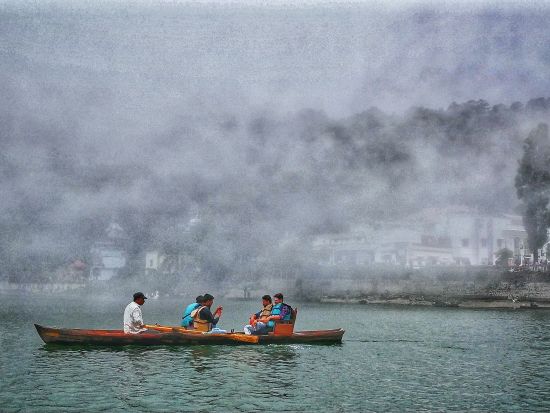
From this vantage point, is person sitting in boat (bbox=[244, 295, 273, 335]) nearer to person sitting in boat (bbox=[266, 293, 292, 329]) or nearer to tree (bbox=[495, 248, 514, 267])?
person sitting in boat (bbox=[266, 293, 292, 329])

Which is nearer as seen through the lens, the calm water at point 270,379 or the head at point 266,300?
the calm water at point 270,379

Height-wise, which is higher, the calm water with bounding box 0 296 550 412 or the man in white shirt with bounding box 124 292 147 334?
the man in white shirt with bounding box 124 292 147 334

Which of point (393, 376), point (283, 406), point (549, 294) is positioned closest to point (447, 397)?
point (393, 376)

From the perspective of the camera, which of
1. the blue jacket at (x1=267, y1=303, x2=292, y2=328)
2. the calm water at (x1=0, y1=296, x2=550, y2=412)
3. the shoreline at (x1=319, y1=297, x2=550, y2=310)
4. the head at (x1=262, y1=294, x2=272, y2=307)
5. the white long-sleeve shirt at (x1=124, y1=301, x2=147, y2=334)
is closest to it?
the calm water at (x1=0, y1=296, x2=550, y2=412)

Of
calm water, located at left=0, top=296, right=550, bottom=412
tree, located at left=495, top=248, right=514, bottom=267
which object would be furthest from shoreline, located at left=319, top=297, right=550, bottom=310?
calm water, located at left=0, top=296, right=550, bottom=412

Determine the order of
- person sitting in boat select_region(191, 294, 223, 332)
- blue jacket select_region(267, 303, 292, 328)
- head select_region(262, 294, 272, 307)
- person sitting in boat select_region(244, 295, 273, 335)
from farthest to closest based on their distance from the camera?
1. blue jacket select_region(267, 303, 292, 328)
2. person sitting in boat select_region(244, 295, 273, 335)
3. head select_region(262, 294, 272, 307)
4. person sitting in boat select_region(191, 294, 223, 332)

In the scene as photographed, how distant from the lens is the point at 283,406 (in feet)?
63.4

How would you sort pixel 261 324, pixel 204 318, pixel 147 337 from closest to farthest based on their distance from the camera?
pixel 147 337 < pixel 204 318 < pixel 261 324

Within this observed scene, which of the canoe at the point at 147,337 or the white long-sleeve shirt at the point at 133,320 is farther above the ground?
the white long-sleeve shirt at the point at 133,320

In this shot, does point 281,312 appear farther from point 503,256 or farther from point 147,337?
point 503,256

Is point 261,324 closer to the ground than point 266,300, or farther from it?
closer to the ground

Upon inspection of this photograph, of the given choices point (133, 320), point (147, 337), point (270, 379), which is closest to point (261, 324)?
point (147, 337)

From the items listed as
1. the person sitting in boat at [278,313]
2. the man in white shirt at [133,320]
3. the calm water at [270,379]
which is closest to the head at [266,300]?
the person sitting in boat at [278,313]

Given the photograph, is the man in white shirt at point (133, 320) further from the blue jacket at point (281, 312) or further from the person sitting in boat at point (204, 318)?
the blue jacket at point (281, 312)
